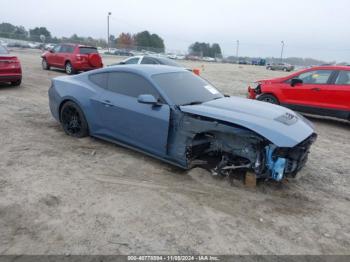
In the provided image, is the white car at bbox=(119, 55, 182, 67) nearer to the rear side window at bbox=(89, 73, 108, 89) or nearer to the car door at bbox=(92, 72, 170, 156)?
the rear side window at bbox=(89, 73, 108, 89)

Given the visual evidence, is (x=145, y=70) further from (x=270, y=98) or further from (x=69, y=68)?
(x=69, y=68)

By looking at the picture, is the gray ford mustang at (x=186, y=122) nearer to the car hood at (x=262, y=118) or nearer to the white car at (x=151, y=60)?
the car hood at (x=262, y=118)

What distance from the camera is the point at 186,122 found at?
458 centimetres

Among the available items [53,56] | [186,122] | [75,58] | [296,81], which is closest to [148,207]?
[186,122]

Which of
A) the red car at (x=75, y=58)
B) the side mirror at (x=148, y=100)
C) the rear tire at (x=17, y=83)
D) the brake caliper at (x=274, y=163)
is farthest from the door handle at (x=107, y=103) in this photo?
the red car at (x=75, y=58)

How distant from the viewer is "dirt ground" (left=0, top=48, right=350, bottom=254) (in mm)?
3195

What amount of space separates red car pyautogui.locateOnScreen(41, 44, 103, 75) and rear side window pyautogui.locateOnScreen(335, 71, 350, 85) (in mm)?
12004

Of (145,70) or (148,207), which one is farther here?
(145,70)

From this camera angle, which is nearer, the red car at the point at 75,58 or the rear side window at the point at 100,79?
the rear side window at the point at 100,79

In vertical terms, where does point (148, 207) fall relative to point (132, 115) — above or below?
below

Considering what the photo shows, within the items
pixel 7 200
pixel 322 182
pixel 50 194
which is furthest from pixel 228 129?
pixel 7 200

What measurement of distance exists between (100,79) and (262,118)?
9.65 feet

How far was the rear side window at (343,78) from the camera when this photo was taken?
27.6 feet

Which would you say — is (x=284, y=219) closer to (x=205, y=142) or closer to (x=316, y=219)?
(x=316, y=219)
